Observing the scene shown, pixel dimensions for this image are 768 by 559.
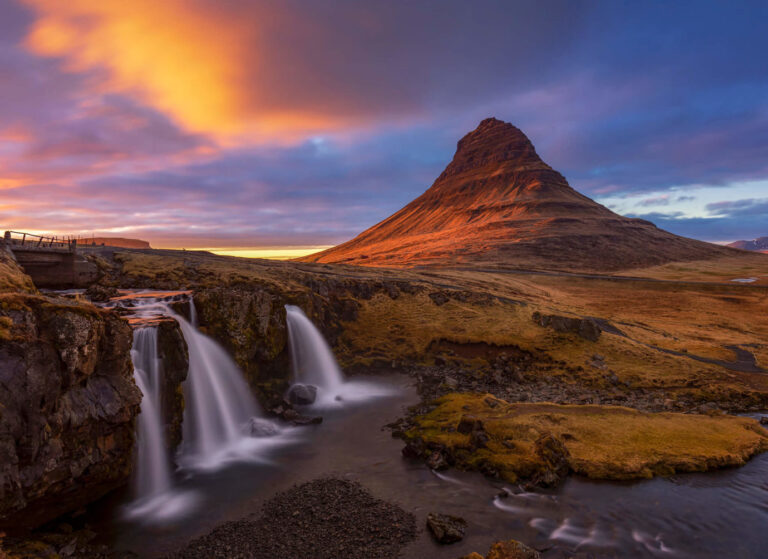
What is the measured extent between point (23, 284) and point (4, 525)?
15975 mm

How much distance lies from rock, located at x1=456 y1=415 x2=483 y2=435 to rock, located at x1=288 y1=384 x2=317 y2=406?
12.2 metres

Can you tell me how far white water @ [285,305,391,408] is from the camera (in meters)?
32.4

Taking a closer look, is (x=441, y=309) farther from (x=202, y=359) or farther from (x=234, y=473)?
(x=234, y=473)

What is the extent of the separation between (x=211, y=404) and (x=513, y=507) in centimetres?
1828

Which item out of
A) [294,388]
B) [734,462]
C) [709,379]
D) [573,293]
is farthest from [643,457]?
[573,293]

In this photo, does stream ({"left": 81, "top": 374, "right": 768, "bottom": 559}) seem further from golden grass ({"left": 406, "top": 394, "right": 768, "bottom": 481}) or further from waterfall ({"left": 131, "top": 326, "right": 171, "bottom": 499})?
waterfall ({"left": 131, "top": 326, "right": 171, "bottom": 499})

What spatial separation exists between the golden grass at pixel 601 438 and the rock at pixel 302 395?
906 centimetres

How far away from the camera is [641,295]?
89.4m

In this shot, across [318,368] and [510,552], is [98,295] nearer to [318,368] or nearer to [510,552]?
[318,368]

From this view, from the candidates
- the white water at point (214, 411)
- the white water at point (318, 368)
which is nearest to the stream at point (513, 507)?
the white water at point (214, 411)

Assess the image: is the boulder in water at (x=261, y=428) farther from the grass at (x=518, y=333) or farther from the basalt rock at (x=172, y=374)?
the grass at (x=518, y=333)

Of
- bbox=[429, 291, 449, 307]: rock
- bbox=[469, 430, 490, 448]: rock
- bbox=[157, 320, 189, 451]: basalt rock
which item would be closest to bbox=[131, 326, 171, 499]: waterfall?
bbox=[157, 320, 189, 451]: basalt rock

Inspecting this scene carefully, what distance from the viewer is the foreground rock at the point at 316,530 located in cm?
1412

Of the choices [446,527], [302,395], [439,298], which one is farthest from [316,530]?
[439,298]
